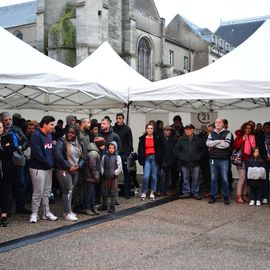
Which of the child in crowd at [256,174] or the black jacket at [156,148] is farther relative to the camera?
the black jacket at [156,148]

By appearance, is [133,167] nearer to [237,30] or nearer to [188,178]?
[188,178]

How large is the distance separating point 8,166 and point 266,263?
393 centimetres

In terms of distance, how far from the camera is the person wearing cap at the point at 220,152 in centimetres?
827

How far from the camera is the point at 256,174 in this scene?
8.05 meters

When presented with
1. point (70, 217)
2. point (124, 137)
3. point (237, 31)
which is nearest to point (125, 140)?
point (124, 137)

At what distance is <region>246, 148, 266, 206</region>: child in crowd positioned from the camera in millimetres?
8070

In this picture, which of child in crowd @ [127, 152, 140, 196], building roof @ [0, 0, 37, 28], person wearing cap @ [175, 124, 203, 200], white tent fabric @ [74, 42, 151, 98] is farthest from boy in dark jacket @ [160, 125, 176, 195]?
building roof @ [0, 0, 37, 28]

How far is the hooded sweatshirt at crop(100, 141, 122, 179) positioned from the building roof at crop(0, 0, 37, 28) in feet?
125

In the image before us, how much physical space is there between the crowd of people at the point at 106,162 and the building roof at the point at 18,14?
121 ft

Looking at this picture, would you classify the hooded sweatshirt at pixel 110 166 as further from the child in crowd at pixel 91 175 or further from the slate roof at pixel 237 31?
the slate roof at pixel 237 31

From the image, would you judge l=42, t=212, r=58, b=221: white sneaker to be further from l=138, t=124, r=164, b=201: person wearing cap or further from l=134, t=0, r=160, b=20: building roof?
l=134, t=0, r=160, b=20: building roof

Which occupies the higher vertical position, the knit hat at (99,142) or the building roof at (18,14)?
the building roof at (18,14)

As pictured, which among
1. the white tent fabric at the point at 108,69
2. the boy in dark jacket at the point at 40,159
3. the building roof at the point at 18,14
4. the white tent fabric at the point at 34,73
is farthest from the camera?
the building roof at the point at 18,14

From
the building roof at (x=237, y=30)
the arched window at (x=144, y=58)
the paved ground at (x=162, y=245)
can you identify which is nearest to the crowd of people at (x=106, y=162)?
the paved ground at (x=162, y=245)
